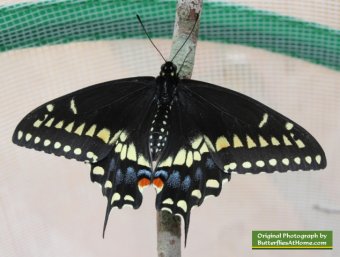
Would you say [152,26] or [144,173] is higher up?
[152,26]

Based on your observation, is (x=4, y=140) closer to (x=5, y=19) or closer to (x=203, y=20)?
(x=5, y=19)

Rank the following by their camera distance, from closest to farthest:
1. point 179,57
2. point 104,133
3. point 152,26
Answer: point 179,57 < point 104,133 < point 152,26

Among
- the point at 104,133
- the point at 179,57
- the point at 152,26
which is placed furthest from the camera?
the point at 152,26

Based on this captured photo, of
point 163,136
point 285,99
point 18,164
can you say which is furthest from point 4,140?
point 285,99

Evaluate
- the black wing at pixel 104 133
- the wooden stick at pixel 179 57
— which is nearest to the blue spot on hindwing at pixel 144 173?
the black wing at pixel 104 133

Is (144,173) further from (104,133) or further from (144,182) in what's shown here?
(104,133)

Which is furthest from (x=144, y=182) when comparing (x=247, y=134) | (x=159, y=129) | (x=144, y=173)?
(x=247, y=134)

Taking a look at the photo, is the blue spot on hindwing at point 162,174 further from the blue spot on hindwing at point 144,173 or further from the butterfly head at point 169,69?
the butterfly head at point 169,69
